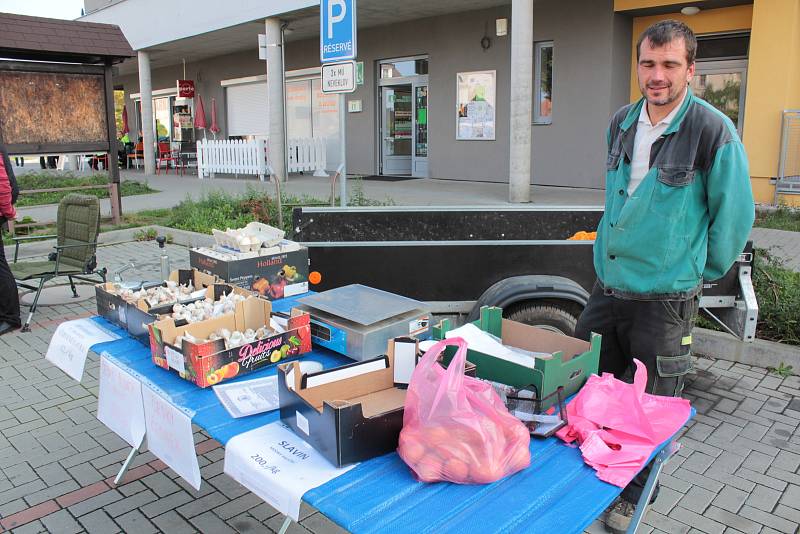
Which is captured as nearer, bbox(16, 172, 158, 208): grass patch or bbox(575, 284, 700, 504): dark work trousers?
bbox(575, 284, 700, 504): dark work trousers

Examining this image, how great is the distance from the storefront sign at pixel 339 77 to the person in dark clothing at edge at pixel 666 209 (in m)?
3.89

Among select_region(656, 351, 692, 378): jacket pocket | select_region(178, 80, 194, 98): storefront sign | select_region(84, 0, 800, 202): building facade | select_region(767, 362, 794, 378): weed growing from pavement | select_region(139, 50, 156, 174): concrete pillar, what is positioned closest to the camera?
select_region(656, 351, 692, 378): jacket pocket

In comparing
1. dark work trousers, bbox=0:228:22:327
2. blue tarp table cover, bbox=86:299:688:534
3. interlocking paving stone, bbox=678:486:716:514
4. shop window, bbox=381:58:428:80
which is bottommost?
interlocking paving stone, bbox=678:486:716:514

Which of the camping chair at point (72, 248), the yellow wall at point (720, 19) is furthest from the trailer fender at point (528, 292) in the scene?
the yellow wall at point (720, 19)

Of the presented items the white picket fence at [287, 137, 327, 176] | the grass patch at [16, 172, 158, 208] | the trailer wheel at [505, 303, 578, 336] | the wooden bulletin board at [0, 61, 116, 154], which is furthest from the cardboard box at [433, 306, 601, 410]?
the white picket fence at [287, 137, 327, 176]

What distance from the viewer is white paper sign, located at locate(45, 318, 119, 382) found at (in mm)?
2850

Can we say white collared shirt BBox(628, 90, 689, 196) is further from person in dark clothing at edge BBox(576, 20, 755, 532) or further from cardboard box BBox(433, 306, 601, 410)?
cardboard box BBox(433, 306, 601, 410)

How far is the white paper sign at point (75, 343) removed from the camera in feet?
9.35

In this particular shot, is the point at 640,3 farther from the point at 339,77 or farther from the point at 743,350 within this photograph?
the point at 743,350

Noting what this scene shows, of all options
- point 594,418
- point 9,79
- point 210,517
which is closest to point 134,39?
point 9,79

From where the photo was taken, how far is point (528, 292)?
3.95m

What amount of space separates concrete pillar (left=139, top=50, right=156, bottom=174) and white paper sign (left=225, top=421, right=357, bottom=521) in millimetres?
20121

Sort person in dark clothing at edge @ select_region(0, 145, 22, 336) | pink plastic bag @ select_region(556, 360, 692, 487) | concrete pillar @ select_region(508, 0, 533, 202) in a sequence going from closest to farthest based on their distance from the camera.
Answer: pink plastic bag @ select_region(556, 360, 692, 487), person in dark clothing at edge @ select_region(0, 145, 22, 336), concrete pillar @ select_region(508, 0, 533, 202)

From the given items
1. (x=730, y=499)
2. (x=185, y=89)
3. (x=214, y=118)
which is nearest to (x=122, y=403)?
(x=730, y=499)
